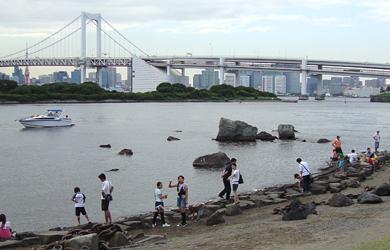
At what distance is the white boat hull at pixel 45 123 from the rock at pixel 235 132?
23243 millimetres

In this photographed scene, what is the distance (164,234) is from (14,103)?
109311 mm

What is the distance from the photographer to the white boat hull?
2286 inches

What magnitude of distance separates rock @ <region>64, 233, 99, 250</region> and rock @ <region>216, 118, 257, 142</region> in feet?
103

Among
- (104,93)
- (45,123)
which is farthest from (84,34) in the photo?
(45,123)

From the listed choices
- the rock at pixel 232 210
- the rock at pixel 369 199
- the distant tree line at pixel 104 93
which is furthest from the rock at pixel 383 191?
the distant tree line at pixel 104 93

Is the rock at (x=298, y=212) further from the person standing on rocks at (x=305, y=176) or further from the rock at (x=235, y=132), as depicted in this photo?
the rock at (x=235, y=132)

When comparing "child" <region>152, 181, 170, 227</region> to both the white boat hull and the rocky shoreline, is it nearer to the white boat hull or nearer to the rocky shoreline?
the rocky shoreline

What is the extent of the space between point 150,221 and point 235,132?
27.7 m

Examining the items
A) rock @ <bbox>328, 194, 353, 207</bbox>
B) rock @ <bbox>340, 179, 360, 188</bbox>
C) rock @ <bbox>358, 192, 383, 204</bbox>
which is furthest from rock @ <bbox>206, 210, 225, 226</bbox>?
rock @ <bbox>340, 179, 360, 188</bbox>

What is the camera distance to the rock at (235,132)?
137ft

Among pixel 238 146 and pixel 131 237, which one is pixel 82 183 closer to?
pixel 131 237

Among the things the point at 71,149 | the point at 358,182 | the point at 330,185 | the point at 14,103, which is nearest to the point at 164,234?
the point at 330,185

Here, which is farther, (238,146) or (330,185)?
(238,146)

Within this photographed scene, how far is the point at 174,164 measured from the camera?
2945 cm
